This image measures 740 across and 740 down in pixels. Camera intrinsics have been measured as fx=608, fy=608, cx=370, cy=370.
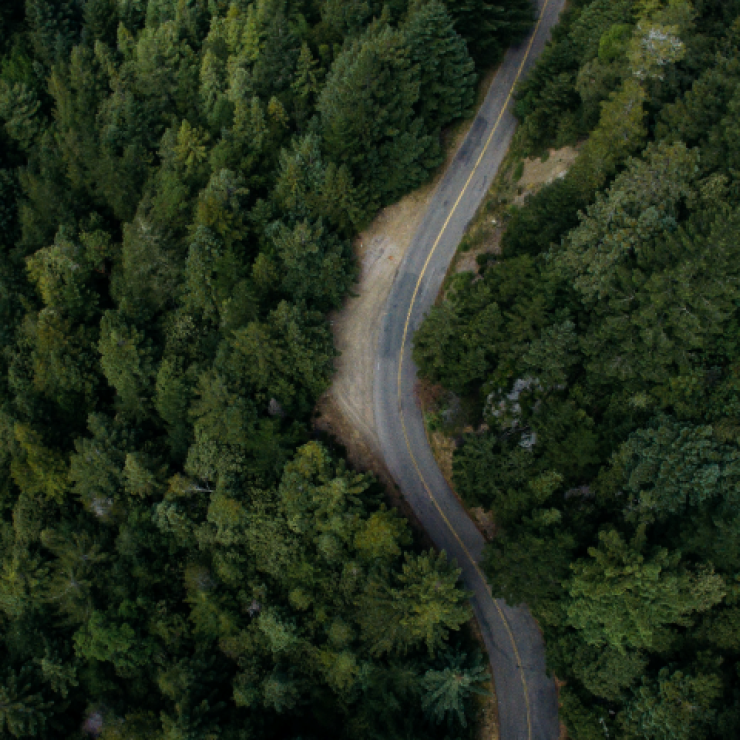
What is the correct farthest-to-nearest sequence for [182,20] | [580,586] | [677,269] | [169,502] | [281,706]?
[182,20] → [169,502] → [281,706] → [580,586] → [677,269]

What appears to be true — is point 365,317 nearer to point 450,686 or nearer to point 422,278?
point 422,278

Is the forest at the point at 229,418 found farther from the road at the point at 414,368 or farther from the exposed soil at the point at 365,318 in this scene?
the road at the point at 414,368

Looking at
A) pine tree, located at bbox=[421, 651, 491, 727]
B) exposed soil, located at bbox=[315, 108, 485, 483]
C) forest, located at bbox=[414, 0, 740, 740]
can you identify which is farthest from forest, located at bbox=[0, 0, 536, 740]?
forest, located at bbox=[414, 0, 740, 740]

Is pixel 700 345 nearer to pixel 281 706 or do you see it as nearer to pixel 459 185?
pixel 459 185

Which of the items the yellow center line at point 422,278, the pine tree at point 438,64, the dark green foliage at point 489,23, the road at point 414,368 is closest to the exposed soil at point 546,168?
the road at point 414,368

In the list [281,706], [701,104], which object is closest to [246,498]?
[281,706]
